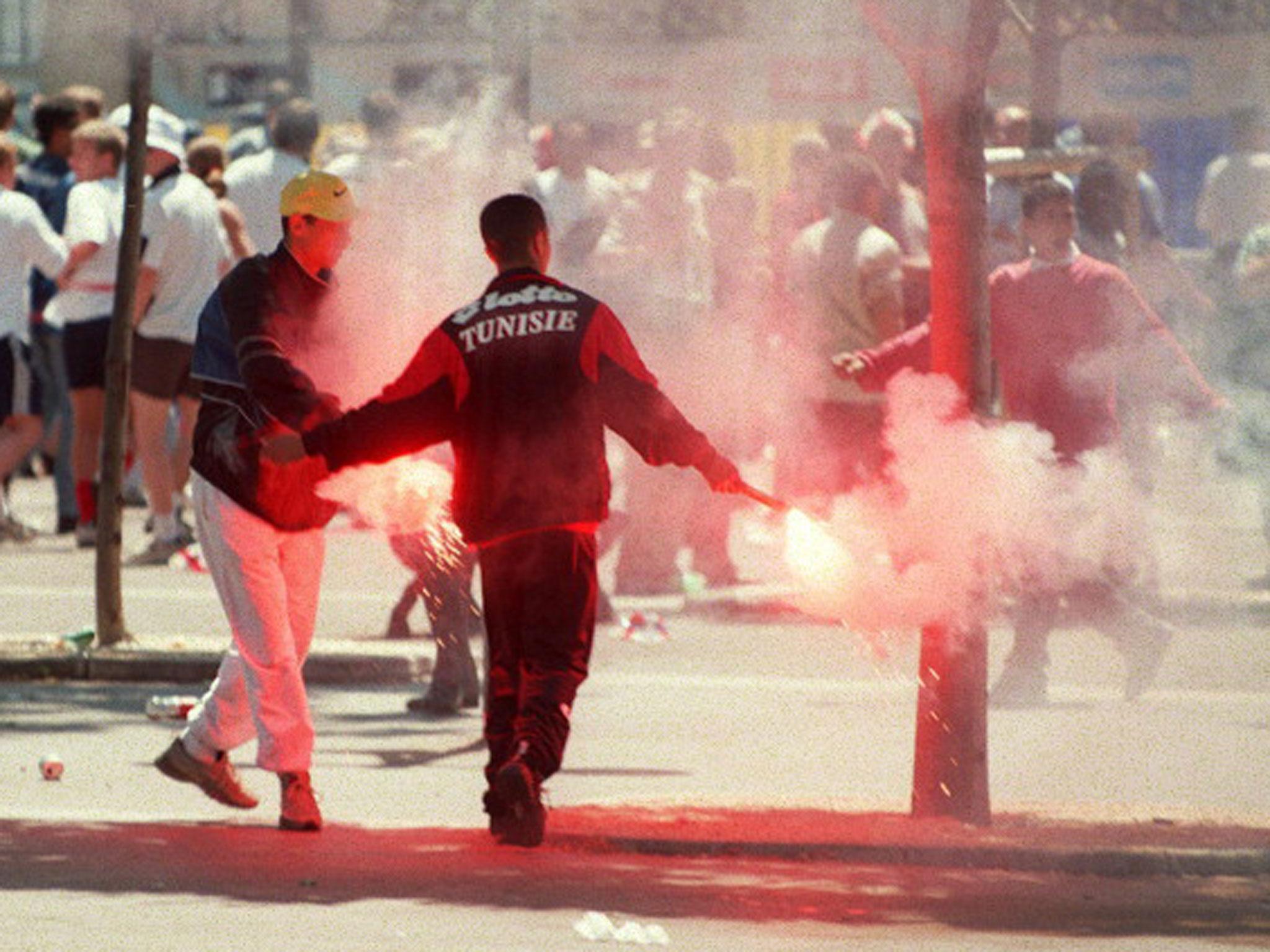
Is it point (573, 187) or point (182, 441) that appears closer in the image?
point (573, 187)

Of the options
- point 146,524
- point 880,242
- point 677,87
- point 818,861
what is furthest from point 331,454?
point 677,87

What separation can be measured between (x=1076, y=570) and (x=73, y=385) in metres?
7.09

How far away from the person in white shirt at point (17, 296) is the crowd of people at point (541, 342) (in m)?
0.02

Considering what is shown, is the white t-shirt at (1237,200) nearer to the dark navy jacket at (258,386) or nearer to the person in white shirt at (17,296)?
the person in white shirt at (17,296)

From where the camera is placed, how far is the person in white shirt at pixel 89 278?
15.9 m

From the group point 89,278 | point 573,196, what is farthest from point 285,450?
point 89,278

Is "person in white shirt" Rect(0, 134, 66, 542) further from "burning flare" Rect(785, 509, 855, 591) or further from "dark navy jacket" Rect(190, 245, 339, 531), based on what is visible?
"burning flare" Rect(785, 509, 855, 591)

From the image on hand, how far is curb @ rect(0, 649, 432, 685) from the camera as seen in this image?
11570mm

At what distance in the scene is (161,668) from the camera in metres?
11.6

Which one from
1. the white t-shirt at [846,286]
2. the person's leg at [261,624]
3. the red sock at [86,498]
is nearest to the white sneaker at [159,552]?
the red sock at [86,498]

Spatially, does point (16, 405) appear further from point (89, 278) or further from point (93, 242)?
point (93, 242)

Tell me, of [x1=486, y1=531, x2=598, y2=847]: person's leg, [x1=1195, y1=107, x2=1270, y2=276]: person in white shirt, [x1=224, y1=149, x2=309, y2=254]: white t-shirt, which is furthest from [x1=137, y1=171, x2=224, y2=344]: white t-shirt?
[x1=486, y1=531, x2=598, y2=847]: person's leg

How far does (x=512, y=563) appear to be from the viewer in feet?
27.1

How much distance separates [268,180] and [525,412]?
28.9 ft
